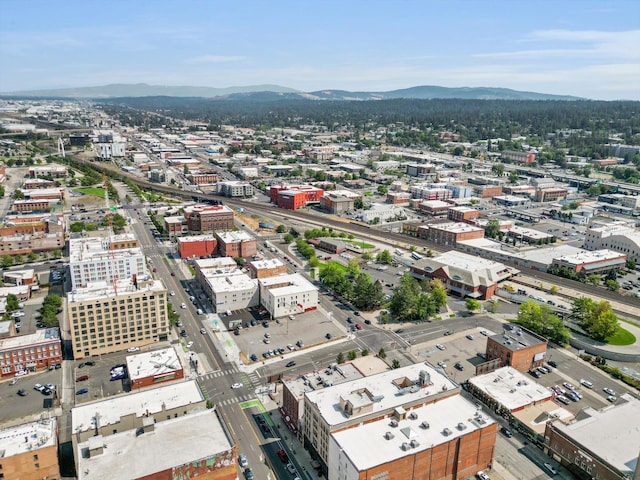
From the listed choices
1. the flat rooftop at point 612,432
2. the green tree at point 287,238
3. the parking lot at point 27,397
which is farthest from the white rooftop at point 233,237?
the flat rooftop at point 612,432

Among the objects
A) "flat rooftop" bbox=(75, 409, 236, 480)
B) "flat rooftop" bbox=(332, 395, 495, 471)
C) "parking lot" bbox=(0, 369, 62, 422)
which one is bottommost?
"parking lot" bbox=(0, 369, 62, 422)

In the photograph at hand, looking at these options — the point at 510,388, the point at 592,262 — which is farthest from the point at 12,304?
the point at 592,262

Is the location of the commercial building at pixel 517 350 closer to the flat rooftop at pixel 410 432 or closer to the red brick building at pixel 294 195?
the flat rooftop at pixel 410 432

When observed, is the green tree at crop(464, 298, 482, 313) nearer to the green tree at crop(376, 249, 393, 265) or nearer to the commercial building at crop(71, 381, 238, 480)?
the green tree at crop(376, 249, 393, 265)

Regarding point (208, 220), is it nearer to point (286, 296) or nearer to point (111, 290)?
point (286, 296)

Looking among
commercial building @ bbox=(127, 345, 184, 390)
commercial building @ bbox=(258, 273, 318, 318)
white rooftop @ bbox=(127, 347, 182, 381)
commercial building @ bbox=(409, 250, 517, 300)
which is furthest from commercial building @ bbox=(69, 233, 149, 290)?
commercial building @ bbox=(409, 250, 517, 300)
